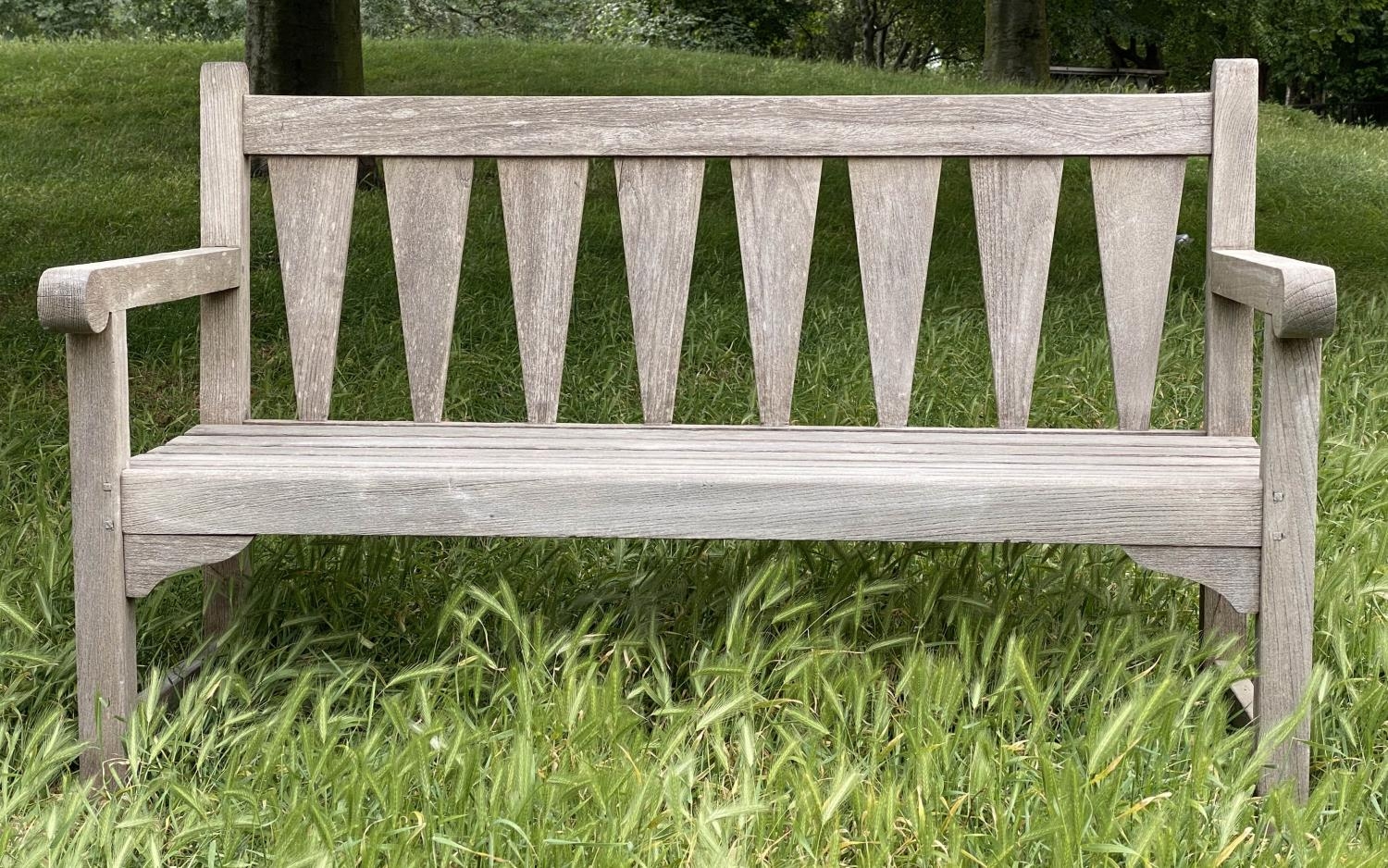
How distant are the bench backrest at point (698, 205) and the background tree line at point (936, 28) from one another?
10314mm

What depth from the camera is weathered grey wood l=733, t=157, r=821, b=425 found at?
8.48 ft

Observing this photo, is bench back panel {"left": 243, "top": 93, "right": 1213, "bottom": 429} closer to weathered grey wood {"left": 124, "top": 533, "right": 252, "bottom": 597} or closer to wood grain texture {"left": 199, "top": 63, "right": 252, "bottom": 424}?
wood grain texture {"left": 199, "top": 63, "right": 252, "bottom": 424}

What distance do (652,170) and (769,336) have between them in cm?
39

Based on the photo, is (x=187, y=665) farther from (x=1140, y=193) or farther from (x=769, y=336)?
(x=1140, y=193)

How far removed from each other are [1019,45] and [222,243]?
1093cm

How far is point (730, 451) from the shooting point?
2.29 m

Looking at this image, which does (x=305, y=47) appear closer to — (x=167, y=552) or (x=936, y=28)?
(x=167, y=552)

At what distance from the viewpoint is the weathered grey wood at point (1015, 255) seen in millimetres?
2541

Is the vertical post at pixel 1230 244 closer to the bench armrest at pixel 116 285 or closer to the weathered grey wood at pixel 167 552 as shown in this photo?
the weathered grey wood at pixel 167 552

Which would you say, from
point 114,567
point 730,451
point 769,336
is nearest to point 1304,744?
point 730,451

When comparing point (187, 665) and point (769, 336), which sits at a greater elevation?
point (769, 336)

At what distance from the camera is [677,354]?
8.60 feet

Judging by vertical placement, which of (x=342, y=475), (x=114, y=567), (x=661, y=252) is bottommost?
(x=114, y=567)

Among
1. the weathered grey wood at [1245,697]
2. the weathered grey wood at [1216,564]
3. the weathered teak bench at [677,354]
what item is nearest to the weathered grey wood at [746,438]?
the weathered teak bench at [677,354]
